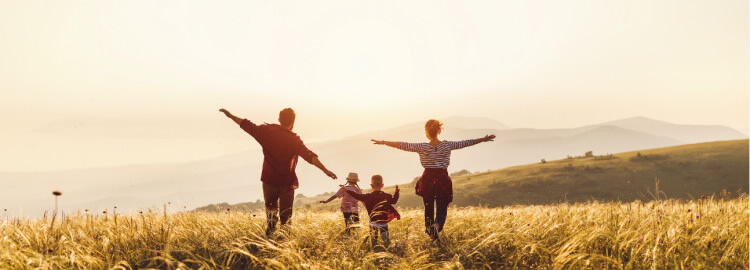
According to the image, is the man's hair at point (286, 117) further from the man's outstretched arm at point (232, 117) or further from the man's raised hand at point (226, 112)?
the man's raised hand at point (226, 112)

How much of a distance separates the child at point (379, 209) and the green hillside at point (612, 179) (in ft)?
111

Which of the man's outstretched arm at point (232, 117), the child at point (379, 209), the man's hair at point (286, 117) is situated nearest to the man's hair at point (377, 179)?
the child at point (379, 209)

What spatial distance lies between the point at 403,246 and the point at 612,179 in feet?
158

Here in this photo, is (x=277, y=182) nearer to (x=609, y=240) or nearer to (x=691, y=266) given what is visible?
(x=609, y=240)

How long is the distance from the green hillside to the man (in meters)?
34.1

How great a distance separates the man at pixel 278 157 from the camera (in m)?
8.05

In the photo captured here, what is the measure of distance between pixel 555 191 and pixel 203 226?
4493 centimetres

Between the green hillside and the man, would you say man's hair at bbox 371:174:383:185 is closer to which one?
the man

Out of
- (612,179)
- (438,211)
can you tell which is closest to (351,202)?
(438,211)

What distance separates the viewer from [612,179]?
49.8m

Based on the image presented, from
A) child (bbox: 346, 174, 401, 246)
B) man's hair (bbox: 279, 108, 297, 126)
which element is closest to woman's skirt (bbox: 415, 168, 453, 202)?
child (bbox: 346, 174, 401, 246)

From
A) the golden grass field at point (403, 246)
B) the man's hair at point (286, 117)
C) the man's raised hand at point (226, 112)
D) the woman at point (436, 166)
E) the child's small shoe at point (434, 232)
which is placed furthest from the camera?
the woman at point (436, 166)

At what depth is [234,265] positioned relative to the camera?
640 centimetres

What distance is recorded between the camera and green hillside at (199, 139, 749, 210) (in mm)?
45375
